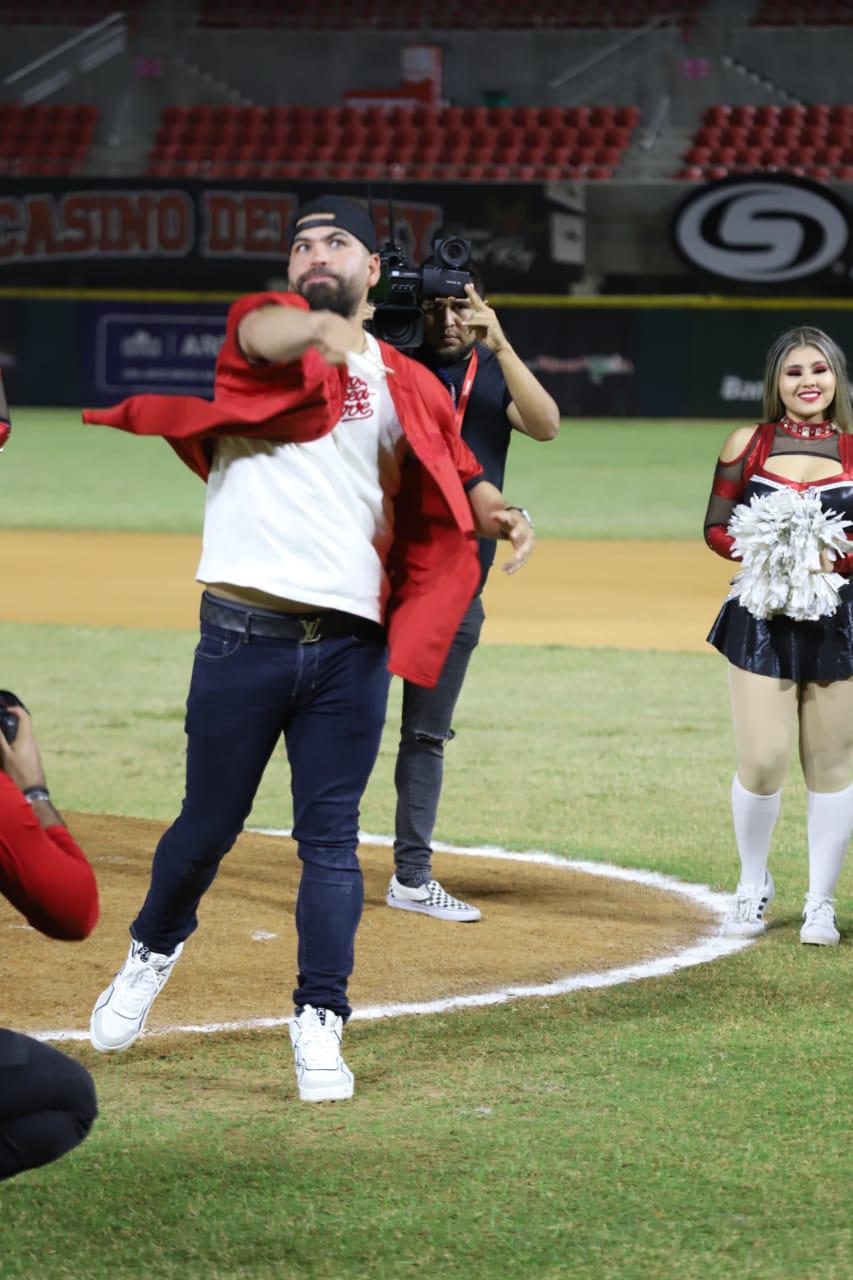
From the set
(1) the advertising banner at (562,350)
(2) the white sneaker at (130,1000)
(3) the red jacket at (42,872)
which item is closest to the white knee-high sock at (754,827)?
(2) the white sneaker at (130,1000)

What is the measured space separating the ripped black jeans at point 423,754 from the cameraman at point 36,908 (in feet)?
9.23

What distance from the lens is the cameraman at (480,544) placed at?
5559 millimetres

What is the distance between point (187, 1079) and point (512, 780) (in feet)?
14.1

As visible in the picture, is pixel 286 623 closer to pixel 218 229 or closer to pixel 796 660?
pixel 796 660

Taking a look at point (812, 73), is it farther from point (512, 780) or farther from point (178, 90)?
point (512, 780)

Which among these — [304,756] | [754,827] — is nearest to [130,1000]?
[304,756]

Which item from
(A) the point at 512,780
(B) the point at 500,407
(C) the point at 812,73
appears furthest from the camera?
(C) the point at 812,73

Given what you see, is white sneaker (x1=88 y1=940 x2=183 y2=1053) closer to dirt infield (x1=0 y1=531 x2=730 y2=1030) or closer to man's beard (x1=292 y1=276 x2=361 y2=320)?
dirt infield (x1=0 y1=531 x2=730 y2=1030)

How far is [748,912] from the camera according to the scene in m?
5.93

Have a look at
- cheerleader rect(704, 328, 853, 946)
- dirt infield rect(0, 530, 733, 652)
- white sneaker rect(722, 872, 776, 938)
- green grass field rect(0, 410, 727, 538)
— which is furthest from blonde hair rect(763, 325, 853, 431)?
green grass field rect(0, 410, 727, 538)

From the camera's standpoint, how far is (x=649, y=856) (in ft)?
23.4

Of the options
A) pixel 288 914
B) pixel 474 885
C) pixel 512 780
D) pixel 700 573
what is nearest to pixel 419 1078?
pixel 288 914

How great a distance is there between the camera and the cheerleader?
19.1ft

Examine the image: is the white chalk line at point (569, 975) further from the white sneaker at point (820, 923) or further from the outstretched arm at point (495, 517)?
the outstretched arm at point (495, 517)
